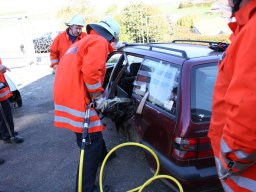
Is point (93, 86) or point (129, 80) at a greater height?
point (93, 86)

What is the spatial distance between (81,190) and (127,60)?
1782 mm

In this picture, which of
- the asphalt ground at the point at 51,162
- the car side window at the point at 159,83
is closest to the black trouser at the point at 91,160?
the asphalt ground at the point at 51,162

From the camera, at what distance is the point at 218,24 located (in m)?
11.8

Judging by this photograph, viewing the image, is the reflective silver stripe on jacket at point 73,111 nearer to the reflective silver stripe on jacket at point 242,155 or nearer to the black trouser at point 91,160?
the black trouser at point 91,160

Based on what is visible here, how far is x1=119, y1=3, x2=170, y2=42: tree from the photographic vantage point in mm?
10555

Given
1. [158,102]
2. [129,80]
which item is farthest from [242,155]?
[129,80]

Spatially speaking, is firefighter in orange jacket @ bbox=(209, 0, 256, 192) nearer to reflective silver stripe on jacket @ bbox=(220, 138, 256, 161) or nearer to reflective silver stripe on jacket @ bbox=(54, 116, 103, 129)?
reflective silver stripe on jacket @ bbox=(220, 138, 256, 161)

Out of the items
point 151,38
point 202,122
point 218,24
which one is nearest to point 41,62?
point 151,38

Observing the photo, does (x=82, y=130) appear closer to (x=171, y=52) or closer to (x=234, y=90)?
(x=171, y=52)

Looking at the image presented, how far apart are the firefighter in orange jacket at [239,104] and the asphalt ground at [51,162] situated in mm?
1804

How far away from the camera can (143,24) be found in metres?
10.8

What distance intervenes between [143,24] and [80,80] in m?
8.49

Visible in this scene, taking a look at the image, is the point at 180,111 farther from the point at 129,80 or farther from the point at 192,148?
the point at 129,80

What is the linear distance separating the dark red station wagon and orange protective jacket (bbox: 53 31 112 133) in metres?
0.54
